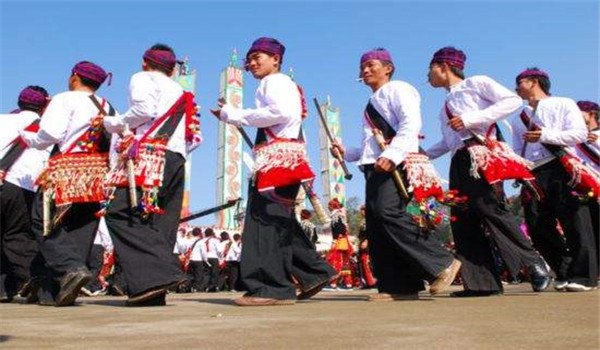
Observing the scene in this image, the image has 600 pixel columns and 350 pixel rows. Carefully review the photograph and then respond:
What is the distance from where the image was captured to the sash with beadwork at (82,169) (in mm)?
4672

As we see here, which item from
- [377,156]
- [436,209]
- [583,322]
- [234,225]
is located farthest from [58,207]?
[234,225]

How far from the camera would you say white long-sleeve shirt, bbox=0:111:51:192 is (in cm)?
561

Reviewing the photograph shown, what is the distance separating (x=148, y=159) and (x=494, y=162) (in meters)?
2.39

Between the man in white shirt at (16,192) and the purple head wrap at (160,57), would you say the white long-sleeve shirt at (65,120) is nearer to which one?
the purple head wrap at (160,57)

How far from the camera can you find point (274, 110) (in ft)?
14.1

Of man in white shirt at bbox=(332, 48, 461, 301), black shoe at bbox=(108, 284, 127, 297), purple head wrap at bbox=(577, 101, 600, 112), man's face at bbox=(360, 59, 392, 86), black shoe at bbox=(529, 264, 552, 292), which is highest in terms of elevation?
purple head wrap at bbox=(577, 101, 600, 112)

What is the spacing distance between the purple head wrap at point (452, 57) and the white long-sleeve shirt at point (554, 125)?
3.02 ft

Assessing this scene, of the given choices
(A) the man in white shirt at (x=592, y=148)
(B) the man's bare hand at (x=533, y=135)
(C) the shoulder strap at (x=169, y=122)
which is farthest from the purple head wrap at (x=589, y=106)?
(C) the shoulder strap at (x=169, y=122)

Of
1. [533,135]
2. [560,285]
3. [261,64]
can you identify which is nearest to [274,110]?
[261,64]

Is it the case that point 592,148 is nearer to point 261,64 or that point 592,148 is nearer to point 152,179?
point 261,64

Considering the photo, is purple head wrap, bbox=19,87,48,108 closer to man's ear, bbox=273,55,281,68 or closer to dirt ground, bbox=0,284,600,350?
man's ear, bbox=273,55,281,68

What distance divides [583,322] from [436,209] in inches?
74.4

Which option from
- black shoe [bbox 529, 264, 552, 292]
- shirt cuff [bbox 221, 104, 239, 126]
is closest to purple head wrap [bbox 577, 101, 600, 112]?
black shoe [bbox 529, 264, 552, 292]

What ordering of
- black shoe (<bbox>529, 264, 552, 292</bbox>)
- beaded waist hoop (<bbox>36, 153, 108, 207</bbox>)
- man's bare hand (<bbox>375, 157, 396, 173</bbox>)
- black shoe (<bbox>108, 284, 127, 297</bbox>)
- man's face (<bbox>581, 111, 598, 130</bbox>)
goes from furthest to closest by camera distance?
black shoe (<bbox>108, 284, 127, 297</bbox>) < man's face (<bbox>581, 111, 598, 130</bbox>) < black shoe (<bbox>529, 264, 552, 292</bbox>) < beaded waist hoop (<bbox>36, 153, 108, 207</bbox>) < man's bare hand (<bbox>375, 157, 396, 173</bbox>)
